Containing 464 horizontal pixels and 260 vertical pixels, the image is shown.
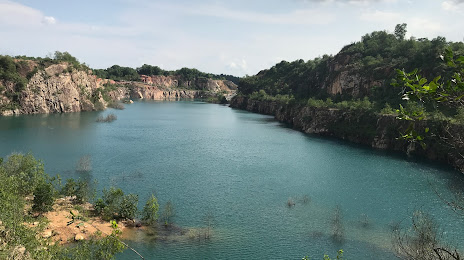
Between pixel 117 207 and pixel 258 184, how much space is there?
1877 centimetres

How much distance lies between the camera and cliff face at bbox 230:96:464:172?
56.2m

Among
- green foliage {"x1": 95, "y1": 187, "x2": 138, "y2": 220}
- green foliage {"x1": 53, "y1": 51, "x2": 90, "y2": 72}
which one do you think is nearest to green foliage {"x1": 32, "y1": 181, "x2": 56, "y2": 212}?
green foliage {"x1": 95, "y1": 187, "x2": 138, "y2": 220}

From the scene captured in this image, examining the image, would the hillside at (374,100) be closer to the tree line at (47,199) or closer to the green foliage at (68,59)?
the tree line at (47,199)

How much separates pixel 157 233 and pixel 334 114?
6655cm

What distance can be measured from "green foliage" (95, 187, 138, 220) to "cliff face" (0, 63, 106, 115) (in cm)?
8854

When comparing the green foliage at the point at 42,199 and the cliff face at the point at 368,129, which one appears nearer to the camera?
Answer: the green foliage at the point at 42,199

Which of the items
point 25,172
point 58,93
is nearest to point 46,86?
point 58,93

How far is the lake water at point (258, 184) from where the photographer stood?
2844 cm

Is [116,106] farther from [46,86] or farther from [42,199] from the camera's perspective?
[42,199]

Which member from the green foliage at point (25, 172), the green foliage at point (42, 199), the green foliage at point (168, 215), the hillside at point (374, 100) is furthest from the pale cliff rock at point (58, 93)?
the green foliage at point (168, 215)

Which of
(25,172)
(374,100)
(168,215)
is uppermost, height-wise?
(374,100)

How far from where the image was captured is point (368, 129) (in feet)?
240

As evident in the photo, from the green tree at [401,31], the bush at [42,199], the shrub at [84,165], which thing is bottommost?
the shrub at [84,165]

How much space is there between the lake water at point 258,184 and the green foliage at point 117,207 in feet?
13.9
